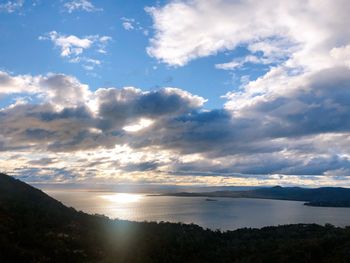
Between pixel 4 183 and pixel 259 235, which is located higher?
pixel 4 183

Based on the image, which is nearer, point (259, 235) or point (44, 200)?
point (259, 235)

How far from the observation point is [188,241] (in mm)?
42906

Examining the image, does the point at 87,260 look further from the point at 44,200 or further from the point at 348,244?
the point at 44,200

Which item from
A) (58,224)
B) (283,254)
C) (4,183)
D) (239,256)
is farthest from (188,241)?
(4,183)

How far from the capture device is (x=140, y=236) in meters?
47.5

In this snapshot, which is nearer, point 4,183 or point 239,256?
point 239,256

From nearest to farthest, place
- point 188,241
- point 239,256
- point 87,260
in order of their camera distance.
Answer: point 87,260 < point 239,256 < point 188,241

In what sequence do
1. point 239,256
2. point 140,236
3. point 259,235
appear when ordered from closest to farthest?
point 239,256
point 140,236
point 259,235

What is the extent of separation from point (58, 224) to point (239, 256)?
77.2 feet

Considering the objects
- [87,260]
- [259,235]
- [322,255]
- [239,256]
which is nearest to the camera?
[322,255]

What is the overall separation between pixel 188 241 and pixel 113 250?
26.8 ft

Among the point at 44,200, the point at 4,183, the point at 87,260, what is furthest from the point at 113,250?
the point at 4,183

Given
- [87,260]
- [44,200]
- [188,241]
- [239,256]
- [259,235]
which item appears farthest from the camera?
[44,200]

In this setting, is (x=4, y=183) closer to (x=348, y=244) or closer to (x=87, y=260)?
(x=87, y=260)
